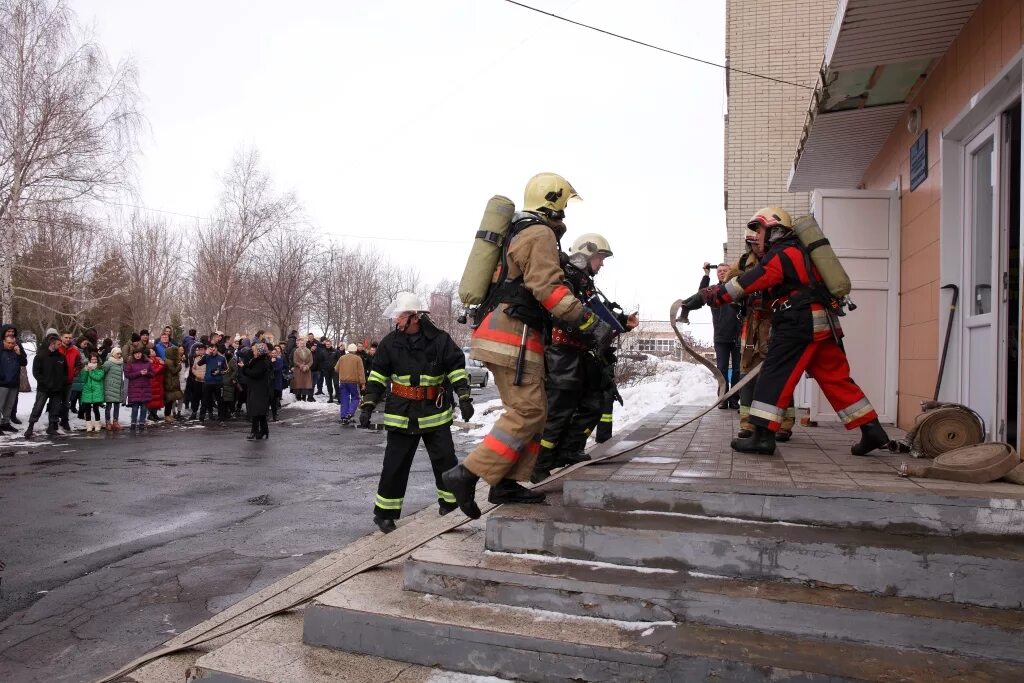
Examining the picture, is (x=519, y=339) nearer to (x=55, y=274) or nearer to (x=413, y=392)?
(x=413, y=392)

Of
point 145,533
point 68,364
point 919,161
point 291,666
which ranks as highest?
point 919,161

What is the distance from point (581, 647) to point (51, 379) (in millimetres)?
13859

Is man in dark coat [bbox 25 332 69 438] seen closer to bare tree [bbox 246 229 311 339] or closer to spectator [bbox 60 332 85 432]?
spectator [bbox 60 332 85 432]

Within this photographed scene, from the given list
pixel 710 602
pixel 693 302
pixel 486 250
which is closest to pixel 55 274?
pixel 693 302

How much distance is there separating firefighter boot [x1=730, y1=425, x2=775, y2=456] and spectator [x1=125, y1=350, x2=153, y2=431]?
42.9ft

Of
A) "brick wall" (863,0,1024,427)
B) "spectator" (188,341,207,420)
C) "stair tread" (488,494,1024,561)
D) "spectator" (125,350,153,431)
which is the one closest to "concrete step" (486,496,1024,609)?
"stair tread" (488,494,1024,561)

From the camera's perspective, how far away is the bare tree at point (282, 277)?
3806 cm

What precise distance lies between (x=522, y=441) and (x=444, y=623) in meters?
1.15

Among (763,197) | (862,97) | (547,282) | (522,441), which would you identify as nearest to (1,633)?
(522,441)

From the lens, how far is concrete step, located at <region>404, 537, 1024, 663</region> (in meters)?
3.09

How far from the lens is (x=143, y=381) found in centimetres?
1539

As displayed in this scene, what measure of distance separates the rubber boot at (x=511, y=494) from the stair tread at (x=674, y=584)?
477mm

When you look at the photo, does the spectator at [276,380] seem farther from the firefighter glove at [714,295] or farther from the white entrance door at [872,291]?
the firefighter glove at [714,295]

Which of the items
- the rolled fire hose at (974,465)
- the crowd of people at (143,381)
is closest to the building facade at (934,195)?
the rolled fire hose at (974,465)
